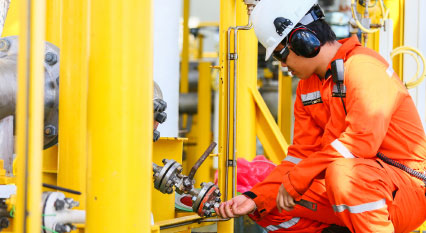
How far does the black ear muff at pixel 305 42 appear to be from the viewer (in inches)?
102

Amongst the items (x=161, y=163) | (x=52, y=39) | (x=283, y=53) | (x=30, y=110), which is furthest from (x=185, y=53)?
(x=30, y=110)

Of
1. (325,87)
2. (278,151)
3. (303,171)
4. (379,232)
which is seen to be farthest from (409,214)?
(278,151)

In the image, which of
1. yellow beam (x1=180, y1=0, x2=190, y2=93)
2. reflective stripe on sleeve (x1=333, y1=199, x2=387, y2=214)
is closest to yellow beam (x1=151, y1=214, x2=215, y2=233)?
reflective stripe on sleeve (x1=333, y1=199, x2=387, y2=214)

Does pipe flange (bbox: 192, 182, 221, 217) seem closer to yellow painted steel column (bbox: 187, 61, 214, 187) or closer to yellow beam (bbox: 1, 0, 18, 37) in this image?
yellow beam (bbox: 1, 0, 18, 37)

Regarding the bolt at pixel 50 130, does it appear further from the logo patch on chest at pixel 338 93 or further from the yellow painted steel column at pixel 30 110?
the logo patch on chest at pixel 338 93

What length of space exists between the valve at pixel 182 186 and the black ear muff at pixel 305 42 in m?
0.63

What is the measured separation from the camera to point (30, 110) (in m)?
1.24

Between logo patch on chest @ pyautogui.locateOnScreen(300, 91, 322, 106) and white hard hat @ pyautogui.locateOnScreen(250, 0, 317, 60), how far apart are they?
331 mm

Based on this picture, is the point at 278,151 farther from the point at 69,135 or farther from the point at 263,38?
the point at 69,135

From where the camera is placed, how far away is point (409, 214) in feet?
8.05

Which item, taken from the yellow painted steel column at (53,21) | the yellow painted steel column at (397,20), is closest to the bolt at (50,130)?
the yellow painted steel column at (53,21)

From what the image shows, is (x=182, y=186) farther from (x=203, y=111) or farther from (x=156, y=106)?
(x=203, y=111)

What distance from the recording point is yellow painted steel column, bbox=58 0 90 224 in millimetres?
1889

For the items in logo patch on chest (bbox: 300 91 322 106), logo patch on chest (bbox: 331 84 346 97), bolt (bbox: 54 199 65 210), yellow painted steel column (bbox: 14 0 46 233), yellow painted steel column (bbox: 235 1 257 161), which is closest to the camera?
yellow painted steel column (bbox: 14 0 46 233)
